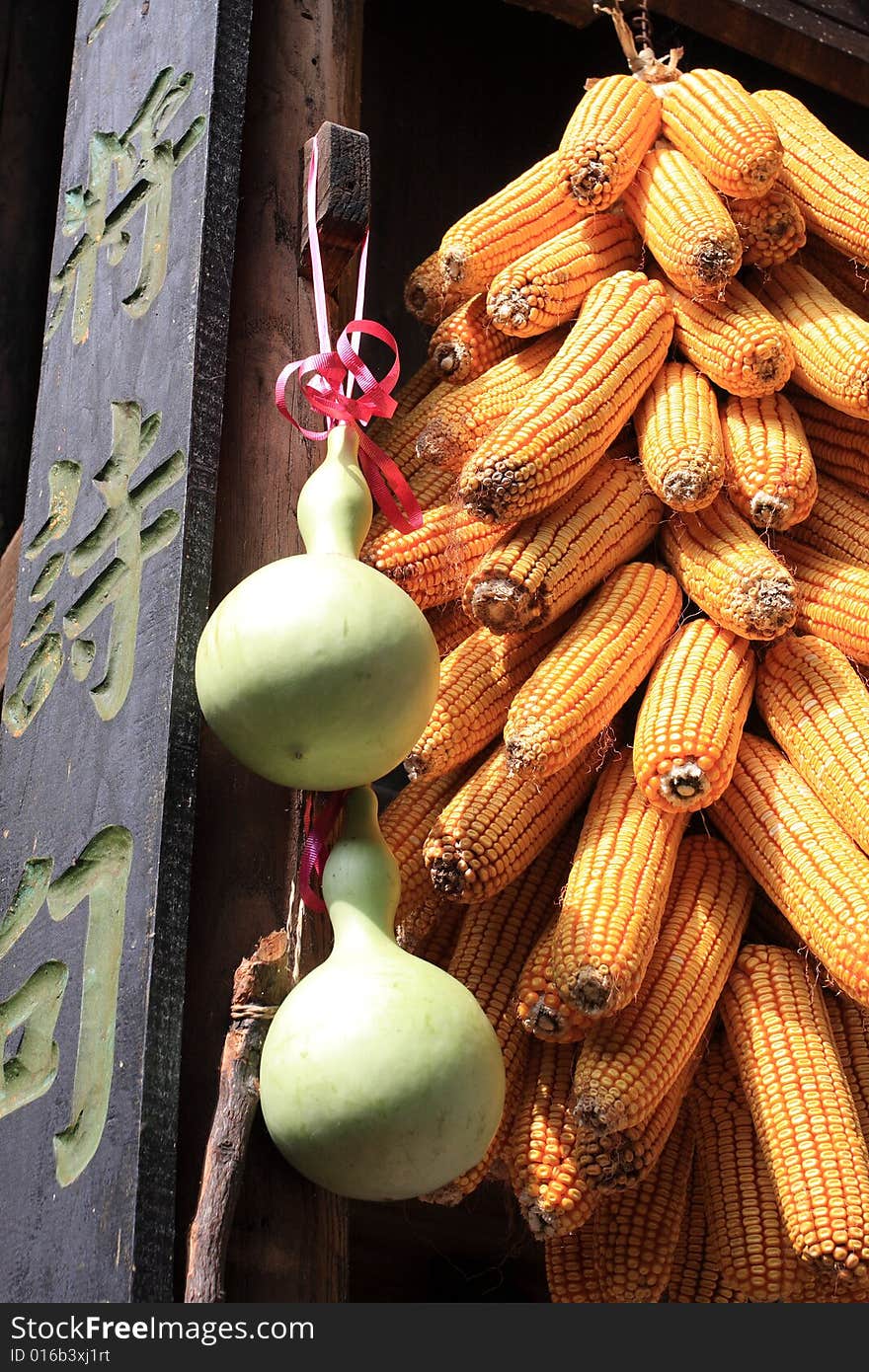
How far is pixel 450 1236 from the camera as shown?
104 inches

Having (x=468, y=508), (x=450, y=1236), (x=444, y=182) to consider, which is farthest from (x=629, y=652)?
(x=444, y=182)

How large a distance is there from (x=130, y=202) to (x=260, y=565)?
603 millimetres

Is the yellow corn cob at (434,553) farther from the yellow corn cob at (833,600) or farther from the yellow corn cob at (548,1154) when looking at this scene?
the yellow corn cob at (548,1154)

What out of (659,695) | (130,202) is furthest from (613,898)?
(130,202)

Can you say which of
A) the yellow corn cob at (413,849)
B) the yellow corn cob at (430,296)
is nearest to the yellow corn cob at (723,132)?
the yellow corn cob at (430,296)

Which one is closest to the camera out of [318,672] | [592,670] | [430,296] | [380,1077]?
[380,1077]

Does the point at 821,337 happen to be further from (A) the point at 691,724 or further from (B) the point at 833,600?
(A) the point at 691,724

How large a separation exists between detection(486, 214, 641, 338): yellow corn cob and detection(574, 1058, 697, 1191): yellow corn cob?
1.01 m

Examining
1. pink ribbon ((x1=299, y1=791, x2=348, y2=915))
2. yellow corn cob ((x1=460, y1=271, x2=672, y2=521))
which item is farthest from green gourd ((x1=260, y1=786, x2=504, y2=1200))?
yellow corn cob ((x1=460, y1=271, x2=672, y2=521))

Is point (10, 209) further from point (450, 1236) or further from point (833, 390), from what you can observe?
point (450, 1236)

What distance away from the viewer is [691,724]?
163cm

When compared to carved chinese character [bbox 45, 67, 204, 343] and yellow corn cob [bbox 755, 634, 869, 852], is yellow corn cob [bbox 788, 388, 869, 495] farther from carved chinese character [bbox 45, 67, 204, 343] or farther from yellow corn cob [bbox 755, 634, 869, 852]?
carved chinese character [bbox 45, 67, 204, 343]

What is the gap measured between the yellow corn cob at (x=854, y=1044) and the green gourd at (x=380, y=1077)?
0.54 m

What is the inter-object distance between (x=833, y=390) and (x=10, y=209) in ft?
5.90
